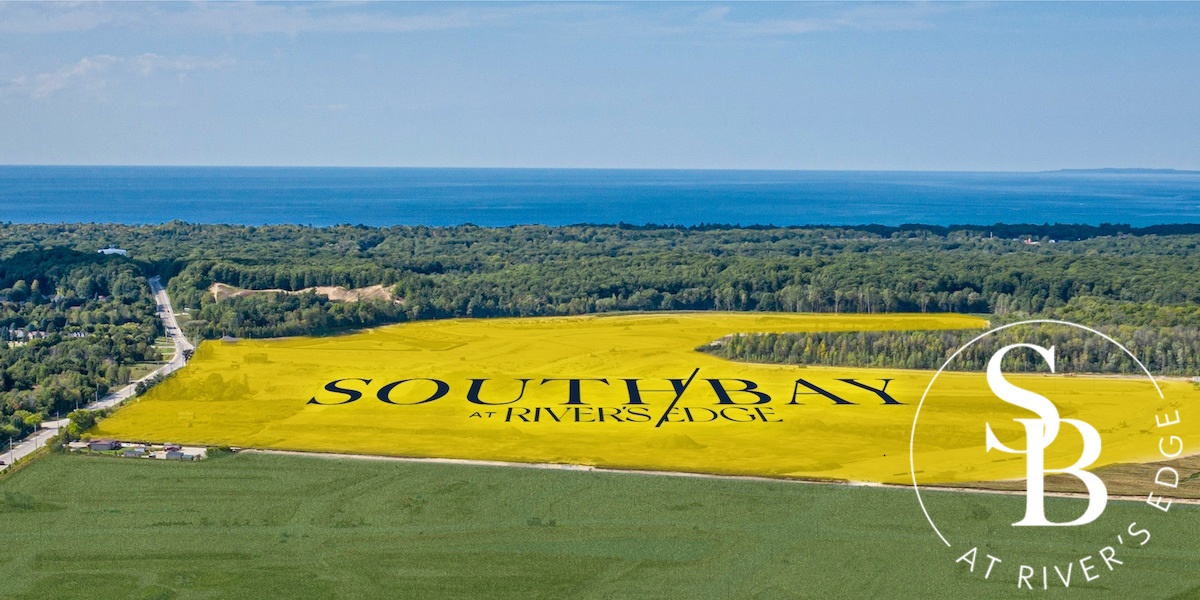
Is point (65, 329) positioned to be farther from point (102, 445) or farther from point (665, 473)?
point (665, 473)

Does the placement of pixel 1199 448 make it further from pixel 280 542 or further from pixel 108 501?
pixel 108 501

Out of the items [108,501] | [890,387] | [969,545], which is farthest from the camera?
[890,387]

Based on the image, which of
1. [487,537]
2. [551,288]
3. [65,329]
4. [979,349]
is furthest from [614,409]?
[65,329]

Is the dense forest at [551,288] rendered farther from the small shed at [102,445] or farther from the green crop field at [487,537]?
the green crop field at [487,537]

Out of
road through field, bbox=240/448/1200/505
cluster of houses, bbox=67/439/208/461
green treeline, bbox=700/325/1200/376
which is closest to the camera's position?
road through field, bbox=240/448/1200/505

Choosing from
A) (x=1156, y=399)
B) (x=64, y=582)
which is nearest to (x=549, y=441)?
(x=64, y=582)

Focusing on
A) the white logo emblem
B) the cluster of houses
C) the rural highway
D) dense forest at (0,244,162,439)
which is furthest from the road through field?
dense forest at (0,244,162,439)

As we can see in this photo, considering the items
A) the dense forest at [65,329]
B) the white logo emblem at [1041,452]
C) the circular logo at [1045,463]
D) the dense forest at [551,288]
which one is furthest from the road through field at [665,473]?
the dense forest at [551,288]

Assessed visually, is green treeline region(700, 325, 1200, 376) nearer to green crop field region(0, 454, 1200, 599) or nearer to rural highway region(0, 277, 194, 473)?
green crop field region(0, 454, 1200, 599)
